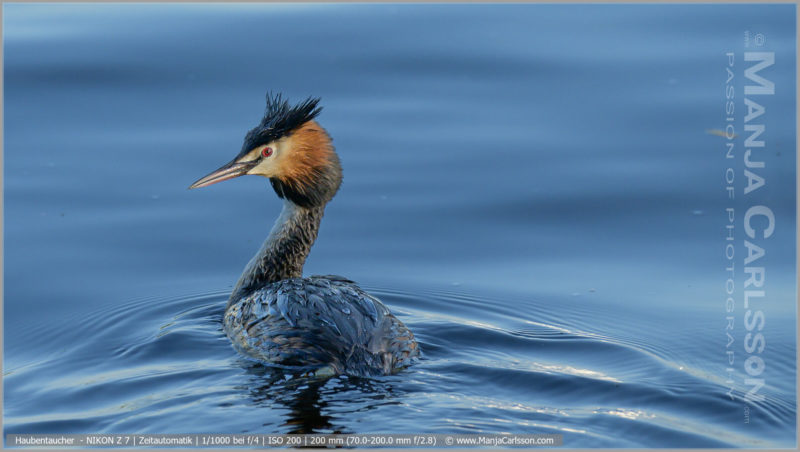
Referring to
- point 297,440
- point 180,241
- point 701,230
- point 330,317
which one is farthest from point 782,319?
point 180,241

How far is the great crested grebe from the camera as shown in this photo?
23.8 ft

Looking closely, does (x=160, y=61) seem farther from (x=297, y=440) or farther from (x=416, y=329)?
(x=297, y=440)

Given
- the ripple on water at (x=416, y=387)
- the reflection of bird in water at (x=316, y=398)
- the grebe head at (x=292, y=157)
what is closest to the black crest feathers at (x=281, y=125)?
the grebe head at (x=292, y=157)

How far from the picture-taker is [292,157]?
8.55 meters

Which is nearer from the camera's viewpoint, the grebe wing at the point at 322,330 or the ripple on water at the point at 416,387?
the ripple on water at the point at 416,387

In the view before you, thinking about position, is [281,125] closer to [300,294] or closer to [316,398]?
[300,294]

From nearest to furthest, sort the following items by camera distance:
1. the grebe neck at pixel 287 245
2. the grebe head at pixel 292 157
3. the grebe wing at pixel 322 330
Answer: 1. the grebe wing at pixel 322 330
2. the grebe head at pixel 292 157
3. the grebe neck at pixel 287 245

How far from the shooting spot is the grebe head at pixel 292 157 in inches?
333

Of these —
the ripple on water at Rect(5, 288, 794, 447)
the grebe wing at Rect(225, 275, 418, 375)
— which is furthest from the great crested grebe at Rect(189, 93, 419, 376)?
the ripple on water at Rect(5, 288, 794, 447)

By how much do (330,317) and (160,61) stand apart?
5799 millimetres

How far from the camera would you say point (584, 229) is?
9.86 meters

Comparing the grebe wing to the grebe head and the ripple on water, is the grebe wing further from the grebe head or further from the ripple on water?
the grebe head

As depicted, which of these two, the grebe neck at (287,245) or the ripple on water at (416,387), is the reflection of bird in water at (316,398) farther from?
the grebe neck at (287,245)

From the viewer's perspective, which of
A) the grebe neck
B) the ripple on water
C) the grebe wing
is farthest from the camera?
the grebe neck
